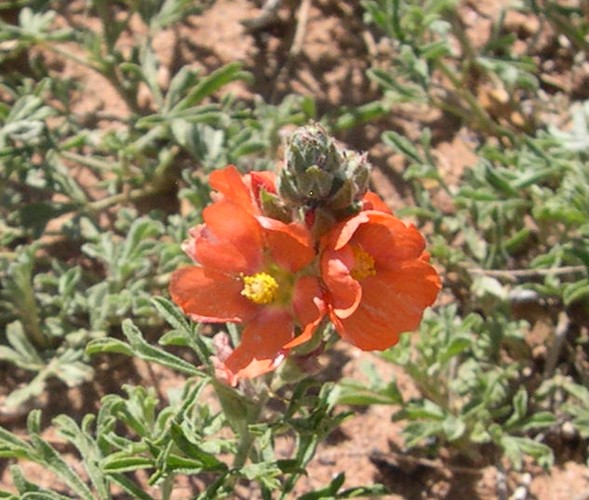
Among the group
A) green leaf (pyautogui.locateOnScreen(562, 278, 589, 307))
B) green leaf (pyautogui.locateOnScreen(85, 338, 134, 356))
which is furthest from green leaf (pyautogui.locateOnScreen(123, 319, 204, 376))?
green leaf (pyautogui.locateOnScreen(562, 278, 589, 307))

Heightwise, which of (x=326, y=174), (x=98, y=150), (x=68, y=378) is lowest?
(x=68, y=378)

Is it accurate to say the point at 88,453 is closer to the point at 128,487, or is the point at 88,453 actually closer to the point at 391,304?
the point at 128,487

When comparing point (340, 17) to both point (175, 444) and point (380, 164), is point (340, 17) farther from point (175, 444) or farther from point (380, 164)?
point (175, 444)

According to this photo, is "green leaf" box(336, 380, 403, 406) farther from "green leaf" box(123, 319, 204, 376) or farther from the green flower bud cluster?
the green flower bud cluster

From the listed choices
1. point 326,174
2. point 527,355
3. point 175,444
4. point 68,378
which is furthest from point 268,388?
point 527,355

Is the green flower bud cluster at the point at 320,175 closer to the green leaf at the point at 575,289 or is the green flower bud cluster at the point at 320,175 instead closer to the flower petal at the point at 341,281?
the flower petal at the point at 341,281
